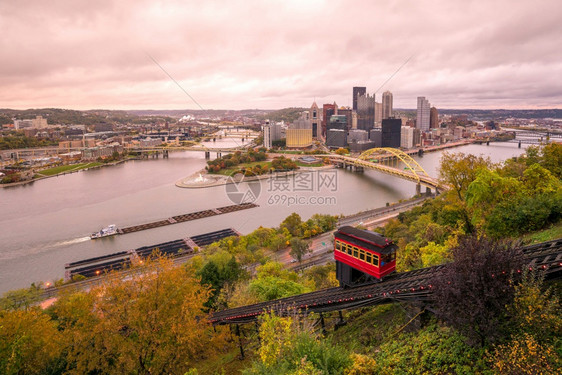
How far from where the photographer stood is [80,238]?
58.0ft

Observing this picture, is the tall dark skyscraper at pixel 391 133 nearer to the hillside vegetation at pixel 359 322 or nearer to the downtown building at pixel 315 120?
the downtown building at pixel 315 120

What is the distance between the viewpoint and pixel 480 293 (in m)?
3.23

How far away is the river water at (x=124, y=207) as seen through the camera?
52.9ft

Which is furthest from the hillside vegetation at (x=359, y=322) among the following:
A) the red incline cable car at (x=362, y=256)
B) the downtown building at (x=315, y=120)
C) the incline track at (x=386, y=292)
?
the downtown building at (x=315, y=120)

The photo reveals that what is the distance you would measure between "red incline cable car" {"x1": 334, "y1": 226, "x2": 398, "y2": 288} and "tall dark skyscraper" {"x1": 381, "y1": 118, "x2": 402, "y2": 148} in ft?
176

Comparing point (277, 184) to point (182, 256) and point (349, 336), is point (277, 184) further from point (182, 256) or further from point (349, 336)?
point (349, 336)

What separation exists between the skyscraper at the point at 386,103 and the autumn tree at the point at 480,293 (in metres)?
85.8

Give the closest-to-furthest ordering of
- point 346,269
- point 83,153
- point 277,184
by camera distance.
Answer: point 346,269 < point 277,184 < point 83,153

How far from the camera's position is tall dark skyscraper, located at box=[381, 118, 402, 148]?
5612cm

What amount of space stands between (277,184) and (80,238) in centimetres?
1677

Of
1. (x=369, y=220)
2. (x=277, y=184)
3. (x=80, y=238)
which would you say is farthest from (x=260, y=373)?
(x=277, y=184)

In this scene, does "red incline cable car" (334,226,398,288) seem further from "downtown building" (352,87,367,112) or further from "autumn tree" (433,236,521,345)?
"downtown building" (352,87,367,112)

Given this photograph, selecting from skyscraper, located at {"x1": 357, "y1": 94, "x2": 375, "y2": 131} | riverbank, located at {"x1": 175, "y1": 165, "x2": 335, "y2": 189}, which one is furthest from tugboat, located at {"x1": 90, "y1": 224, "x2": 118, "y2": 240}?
skyscraper, located at {"x1": 357, "y1": 94, "x2": 375, "y2": 131}

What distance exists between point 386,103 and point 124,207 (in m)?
76.3
